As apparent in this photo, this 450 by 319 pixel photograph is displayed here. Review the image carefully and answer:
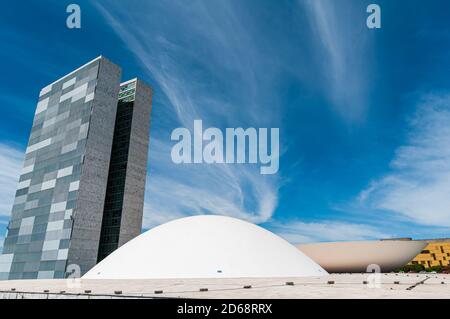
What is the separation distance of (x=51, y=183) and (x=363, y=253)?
66.5m

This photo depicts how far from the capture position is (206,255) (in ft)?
99.2

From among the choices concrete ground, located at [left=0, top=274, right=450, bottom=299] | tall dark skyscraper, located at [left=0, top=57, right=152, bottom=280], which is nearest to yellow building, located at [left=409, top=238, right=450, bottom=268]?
tall dark skyscraper, located at [left=0, top=57, right=152, bottom=280]

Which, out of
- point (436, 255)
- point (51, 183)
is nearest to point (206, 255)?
point (51, 183)

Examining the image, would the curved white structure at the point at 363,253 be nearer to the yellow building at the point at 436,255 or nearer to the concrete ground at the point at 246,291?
the concrete ground at the point at 246,291

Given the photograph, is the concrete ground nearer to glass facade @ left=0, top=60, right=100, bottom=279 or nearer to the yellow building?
glass facade @ left=0, top=60, right=100, bottom=279

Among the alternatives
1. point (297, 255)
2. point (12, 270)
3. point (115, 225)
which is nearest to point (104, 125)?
point (115, 225)

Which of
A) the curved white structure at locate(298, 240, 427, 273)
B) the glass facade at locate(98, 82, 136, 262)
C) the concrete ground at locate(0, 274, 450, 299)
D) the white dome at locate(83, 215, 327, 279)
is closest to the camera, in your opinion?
the concrete ground at locate(0, 274, 450, 299)

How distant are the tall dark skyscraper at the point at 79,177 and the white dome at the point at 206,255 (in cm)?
3069

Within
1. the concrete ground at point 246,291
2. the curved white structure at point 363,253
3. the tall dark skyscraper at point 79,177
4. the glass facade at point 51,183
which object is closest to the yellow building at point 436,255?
the curved white structure at point 363,253

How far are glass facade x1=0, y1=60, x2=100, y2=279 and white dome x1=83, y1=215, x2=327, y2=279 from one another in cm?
3166

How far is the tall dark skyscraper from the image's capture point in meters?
60.8

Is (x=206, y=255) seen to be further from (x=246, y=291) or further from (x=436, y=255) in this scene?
(x=436, y=255)

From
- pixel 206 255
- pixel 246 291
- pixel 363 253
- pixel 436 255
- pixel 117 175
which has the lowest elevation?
pixel 246 291
